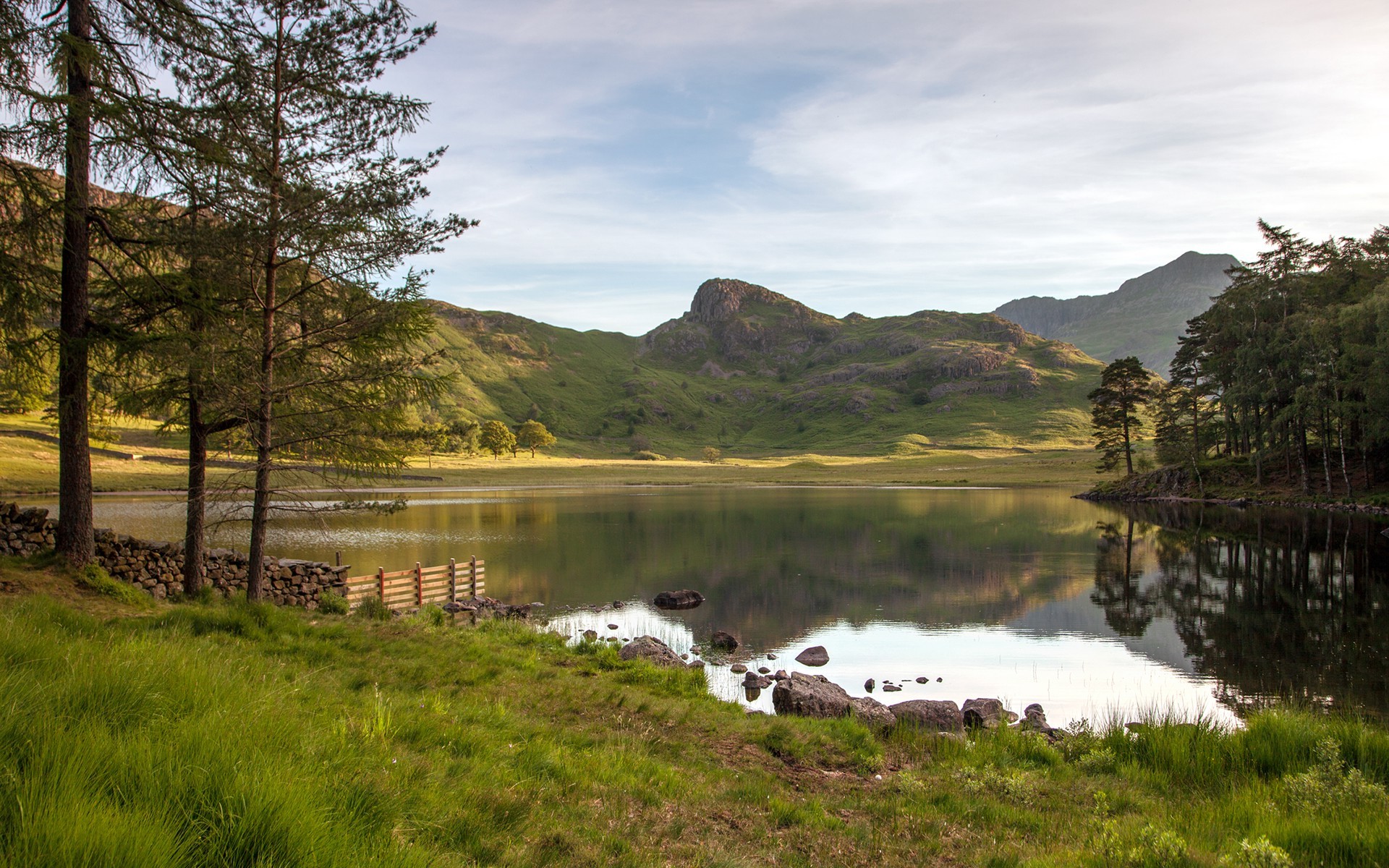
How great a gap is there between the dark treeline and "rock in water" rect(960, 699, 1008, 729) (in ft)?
180

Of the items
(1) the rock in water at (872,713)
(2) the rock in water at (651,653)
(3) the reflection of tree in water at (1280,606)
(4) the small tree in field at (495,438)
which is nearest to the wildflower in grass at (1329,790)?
(1) the rock in water at (872,713)

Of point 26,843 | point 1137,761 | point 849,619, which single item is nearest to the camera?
point 26,843

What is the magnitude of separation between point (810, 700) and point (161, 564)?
61.5ft

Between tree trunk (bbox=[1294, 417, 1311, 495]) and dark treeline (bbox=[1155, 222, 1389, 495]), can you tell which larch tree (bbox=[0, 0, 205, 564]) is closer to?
dark treeline (bbox=[1155, 222, 1389, 495])

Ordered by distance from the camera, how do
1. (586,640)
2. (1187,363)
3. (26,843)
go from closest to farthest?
(26,843) → (586,640) → (1187,363)

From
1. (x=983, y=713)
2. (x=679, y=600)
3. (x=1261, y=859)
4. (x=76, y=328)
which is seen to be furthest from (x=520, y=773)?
(x=679, y=600)

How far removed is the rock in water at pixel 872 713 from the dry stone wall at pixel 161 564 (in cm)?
1676

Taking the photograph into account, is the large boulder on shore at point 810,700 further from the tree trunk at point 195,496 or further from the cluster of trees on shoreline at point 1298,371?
the cluster of trees on shoreline at point 1298,371

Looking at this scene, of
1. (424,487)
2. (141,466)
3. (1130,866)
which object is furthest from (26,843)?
(141,466)

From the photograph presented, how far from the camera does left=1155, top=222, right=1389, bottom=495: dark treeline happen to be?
2110 inches

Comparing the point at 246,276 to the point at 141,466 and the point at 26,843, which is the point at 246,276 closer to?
the point at 26,843

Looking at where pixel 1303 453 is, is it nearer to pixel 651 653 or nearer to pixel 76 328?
pixel 651 653

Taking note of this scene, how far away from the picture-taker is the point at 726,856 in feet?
20.2

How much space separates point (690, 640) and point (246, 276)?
16279 mm
